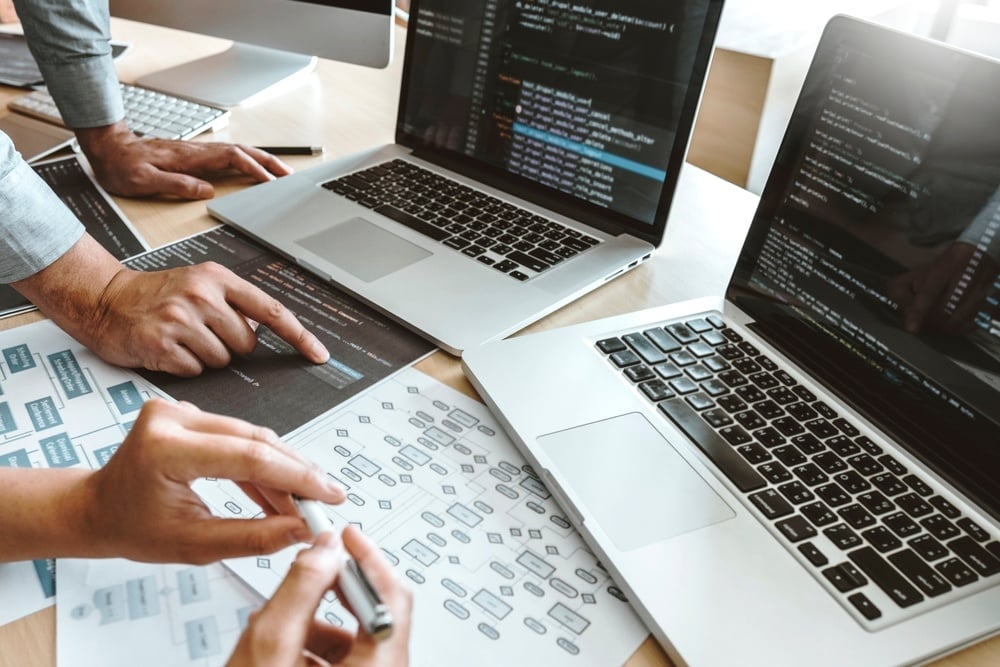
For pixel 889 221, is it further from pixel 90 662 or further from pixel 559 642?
pixel 90 662

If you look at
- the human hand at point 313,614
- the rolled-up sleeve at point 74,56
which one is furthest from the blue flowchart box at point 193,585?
the rolled-up sleeve at point 74,56

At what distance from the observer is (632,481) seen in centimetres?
57

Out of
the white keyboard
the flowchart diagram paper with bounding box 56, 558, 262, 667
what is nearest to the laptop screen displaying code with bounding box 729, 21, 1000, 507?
the flowchart diagram paper with bounding box 56, 558, 262, 667

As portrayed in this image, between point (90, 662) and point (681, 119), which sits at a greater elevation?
point (681, 119)

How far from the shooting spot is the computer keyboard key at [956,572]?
49cm

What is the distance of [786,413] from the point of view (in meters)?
0.63

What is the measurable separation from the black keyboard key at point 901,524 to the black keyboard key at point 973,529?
0.11 feet

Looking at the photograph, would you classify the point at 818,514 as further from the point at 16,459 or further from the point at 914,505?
the point at 16,459

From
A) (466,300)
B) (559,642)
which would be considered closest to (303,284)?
(466,300)

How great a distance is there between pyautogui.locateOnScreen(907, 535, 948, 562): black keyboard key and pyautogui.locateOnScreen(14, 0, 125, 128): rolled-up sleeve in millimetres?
1030

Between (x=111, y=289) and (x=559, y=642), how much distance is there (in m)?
0.53

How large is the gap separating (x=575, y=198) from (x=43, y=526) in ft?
2.06

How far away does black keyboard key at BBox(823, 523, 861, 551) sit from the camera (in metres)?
0.51

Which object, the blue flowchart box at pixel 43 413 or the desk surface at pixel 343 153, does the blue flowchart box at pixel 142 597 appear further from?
the blue flowchart box at pixel 43 413
